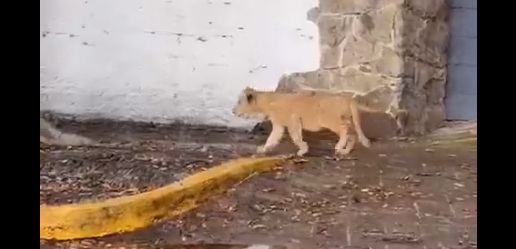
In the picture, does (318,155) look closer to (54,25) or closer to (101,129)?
(101,129)

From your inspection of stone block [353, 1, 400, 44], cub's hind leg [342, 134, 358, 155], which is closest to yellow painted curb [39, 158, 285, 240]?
cub's hind leg [342, 134, 358, 155]

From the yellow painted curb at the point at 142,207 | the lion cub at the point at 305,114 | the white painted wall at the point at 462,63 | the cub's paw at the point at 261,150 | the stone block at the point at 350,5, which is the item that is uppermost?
the stone block at the point at 350,5

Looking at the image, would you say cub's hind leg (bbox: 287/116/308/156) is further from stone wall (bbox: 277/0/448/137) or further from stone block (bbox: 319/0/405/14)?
stone block (bbox: 319/0/405/14)

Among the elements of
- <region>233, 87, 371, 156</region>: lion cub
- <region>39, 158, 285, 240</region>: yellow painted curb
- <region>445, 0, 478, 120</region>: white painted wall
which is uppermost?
<region>445, 0, 478, 120</region>: white painted wall

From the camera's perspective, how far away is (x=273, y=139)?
1.44 meters

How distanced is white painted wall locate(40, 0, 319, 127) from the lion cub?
0.10ft

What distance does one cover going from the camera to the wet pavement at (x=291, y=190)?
1.40 meters

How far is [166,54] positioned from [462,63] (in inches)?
22.5

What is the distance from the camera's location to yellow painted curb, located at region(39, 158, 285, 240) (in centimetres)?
138

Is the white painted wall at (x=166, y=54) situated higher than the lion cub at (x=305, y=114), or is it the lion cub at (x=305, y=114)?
the white painted wall at (x=166, y=54)

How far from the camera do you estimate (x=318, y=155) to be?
1.44 m

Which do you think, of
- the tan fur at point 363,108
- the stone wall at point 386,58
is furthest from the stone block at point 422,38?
the tan fur at point 363,108

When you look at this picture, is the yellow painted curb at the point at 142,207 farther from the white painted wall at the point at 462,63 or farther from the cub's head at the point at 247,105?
the white painted wall at the point at 462,63

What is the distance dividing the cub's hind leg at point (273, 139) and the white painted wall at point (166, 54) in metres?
0.05
